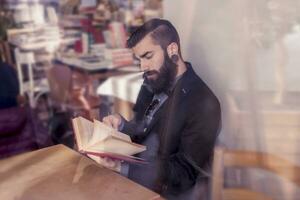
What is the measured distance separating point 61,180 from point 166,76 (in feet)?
1.69

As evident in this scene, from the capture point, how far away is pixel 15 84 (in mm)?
3037

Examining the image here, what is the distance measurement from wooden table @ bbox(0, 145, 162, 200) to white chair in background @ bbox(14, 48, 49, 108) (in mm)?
1998

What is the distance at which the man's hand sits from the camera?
1.49m

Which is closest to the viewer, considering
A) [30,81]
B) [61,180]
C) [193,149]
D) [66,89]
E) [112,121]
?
[61,180]

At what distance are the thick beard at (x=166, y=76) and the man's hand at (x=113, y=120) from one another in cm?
19

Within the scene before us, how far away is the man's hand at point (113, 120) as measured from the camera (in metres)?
1.49

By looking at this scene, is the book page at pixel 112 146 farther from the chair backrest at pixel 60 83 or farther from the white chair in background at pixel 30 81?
the white chair in background at pixel 30 81

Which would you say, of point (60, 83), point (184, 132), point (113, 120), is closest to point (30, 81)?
point (60, 83)

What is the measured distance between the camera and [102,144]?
3.90 ft

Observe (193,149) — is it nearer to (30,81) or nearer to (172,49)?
(172,49)

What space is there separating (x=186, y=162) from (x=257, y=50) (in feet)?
1.46

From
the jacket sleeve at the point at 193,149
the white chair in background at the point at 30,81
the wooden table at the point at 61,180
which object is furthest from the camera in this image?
the white chair in background at the point at 30,81

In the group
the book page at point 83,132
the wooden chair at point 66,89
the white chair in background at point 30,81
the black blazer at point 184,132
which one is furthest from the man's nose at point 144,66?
the white chair in background at point 30,81

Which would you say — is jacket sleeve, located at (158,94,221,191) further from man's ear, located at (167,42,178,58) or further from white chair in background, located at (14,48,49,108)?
white chair in background, located at (14,48,49,108)
